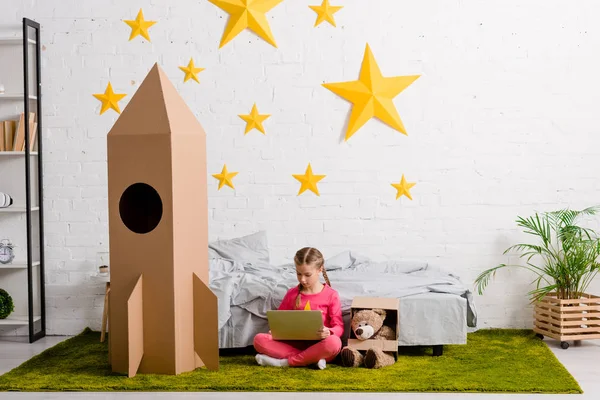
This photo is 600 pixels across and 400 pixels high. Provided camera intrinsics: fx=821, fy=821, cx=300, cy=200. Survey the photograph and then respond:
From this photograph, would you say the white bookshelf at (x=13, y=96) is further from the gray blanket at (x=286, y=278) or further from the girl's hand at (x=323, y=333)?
the girl's hand at (x=323, y=333)

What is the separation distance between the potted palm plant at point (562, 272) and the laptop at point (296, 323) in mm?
1583

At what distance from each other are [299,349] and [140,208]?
3.58 ft

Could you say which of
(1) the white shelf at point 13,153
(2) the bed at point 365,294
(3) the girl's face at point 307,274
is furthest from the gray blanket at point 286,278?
(1) the white shelf at point 13,153

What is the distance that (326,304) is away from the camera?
169 inches

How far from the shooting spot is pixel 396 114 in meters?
5.32

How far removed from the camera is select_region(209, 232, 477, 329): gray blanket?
14.7 feet

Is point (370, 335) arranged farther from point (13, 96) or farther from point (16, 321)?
point (13, 96)

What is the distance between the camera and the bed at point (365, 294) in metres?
4.36

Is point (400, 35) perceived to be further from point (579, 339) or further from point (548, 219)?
point (579, 339)

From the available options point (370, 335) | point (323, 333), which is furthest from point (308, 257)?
point (370, 335)

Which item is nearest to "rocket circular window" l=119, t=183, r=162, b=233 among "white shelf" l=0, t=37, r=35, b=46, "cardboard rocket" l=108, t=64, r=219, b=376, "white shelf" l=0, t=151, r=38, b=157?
"cardboard rocket" l=108, t=64, r=219, b=376

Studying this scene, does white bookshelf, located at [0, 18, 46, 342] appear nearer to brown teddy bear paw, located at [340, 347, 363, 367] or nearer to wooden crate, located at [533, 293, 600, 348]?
brown teddy bear paw, located at [340, 347, 363, 367]

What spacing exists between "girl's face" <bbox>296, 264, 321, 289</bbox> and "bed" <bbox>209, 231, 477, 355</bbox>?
285mm

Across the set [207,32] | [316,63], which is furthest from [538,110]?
[207,32]
